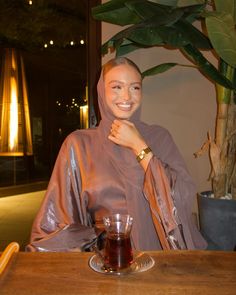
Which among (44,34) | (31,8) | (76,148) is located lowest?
(76,148)

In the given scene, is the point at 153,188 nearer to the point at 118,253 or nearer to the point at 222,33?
the point at 118,253

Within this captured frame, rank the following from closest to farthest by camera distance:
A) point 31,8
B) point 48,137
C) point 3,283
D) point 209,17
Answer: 1. point 3,283
2. point 209,17
3. point 31,8
4. point 48,137

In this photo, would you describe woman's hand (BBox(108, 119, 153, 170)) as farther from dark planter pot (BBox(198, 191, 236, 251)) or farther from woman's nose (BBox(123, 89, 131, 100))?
dark planter pot (BBox(198, 191, 236, 251))

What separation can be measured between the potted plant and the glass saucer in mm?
866

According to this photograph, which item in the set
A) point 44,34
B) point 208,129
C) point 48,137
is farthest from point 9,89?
point 208,129

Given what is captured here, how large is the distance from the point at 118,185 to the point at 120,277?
1.72 feet

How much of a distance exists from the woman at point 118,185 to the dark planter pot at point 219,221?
443 mm

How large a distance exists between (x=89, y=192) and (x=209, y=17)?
0.88 m

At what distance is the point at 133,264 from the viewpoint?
0.86 meters

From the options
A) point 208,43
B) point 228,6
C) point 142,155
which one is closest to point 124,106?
point 142,155

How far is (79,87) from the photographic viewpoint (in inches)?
116

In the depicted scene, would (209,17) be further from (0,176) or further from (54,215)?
(0,176)

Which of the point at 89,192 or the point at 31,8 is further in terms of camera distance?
the point at 31,8

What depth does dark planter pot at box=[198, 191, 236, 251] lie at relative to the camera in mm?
1756
